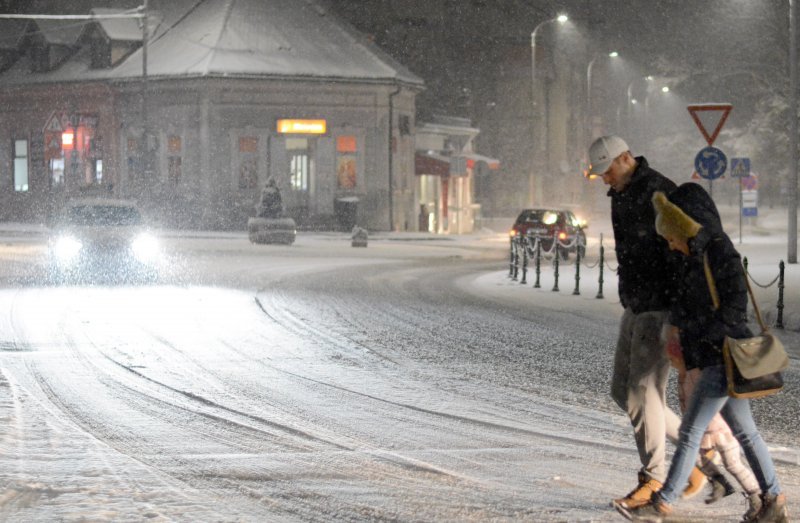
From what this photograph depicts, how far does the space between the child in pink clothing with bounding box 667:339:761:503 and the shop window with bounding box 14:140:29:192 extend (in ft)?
174

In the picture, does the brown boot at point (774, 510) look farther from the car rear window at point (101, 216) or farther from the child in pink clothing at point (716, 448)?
the car rear window at point (101, 216)

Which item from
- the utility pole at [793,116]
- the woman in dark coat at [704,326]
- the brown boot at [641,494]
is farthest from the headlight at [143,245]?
the woman in dark coat at [704,326]

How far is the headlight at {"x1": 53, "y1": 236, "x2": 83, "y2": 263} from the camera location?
28.6 meters

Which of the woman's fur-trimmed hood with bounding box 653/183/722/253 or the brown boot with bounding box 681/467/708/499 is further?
the brown boot with bounding box 681/467/708/499

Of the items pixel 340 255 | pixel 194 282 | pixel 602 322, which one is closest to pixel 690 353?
pixel 602 322

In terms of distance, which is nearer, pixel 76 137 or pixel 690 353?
pixel 690 353

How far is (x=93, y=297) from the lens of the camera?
21281mm

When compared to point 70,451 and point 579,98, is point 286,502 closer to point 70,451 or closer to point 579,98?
point 70,451

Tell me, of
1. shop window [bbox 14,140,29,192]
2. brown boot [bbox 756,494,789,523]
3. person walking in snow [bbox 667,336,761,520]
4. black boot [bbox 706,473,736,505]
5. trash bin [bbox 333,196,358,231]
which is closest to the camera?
brown boot [bbox 756,494,789,523]

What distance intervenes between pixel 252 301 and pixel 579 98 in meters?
61.9

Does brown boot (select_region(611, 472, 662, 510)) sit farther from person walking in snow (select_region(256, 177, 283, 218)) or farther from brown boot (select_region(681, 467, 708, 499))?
person walking in snow (select_region(256, 177, 283, 218))

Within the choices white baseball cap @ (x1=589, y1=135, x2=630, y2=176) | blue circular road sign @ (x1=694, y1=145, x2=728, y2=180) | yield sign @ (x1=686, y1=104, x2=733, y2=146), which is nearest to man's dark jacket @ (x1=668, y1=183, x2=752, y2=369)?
white baseball cap @ (x1=589, y1=135, x2=630, y2=176)

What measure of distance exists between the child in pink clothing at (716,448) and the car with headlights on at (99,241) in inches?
855

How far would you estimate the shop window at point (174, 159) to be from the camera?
168ft
